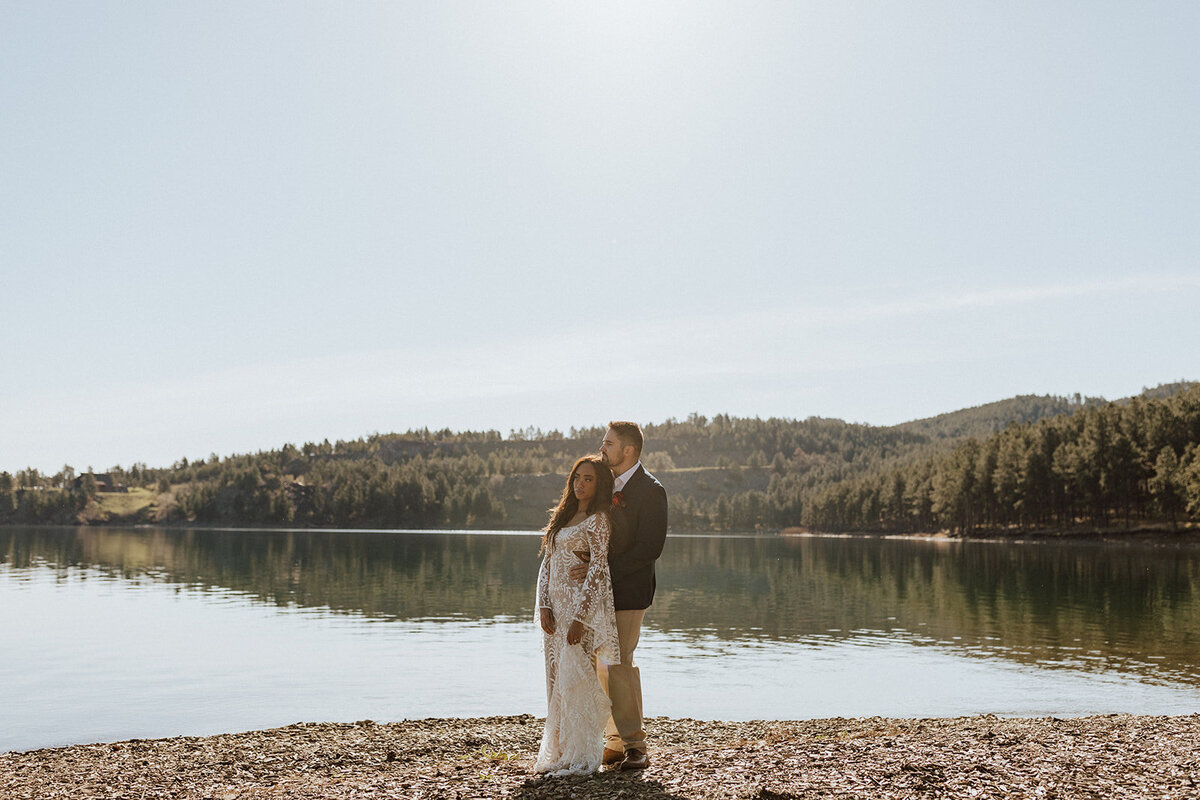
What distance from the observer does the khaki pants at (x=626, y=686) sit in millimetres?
11070

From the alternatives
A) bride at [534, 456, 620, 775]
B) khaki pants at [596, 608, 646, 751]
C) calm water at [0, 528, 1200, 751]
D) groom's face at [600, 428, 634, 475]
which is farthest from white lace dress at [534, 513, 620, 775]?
calm water at [0, 528, 1200, 751]

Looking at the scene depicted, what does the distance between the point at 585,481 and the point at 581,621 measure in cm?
160

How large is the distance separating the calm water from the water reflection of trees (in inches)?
9.2

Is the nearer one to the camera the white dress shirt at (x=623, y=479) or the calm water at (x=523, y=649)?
the white dress shirt at (x=623, y=479)

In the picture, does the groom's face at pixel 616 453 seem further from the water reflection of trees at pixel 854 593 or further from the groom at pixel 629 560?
the water reflection of trees at pixel 854 593

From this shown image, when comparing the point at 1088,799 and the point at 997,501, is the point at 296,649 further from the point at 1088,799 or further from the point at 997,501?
the point at 997,501

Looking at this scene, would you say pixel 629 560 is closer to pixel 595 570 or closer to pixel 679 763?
pixel 595 570

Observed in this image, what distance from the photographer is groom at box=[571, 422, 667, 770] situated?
10.9m

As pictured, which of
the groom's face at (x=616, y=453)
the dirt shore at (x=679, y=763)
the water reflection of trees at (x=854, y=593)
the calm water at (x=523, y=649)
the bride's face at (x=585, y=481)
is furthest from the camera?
the water reflection of trees at (x=854, y=593)

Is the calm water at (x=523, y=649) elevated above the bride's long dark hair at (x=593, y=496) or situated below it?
below

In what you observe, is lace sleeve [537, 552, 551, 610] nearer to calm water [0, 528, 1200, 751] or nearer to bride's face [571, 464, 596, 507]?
bride's face [571, 464, 596, 507]

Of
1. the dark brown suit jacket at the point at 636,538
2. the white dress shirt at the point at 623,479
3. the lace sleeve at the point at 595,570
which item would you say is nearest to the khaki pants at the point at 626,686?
the dark brown suit jacket at the point at 636,538

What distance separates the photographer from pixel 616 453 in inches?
A: 434

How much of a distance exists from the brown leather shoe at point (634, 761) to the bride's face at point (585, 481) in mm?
3047
